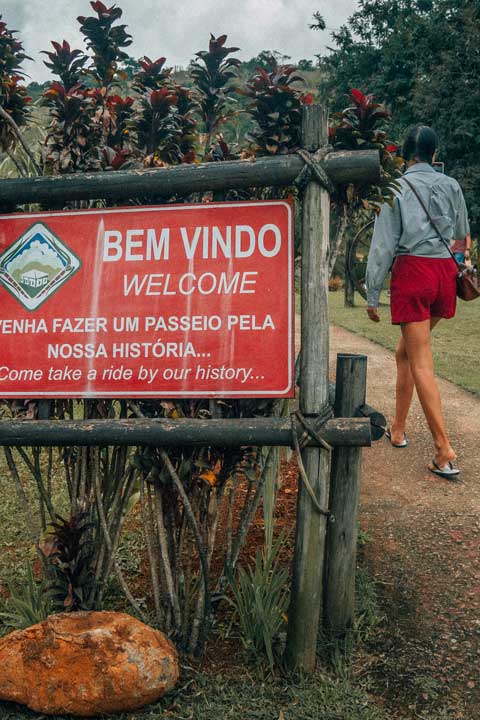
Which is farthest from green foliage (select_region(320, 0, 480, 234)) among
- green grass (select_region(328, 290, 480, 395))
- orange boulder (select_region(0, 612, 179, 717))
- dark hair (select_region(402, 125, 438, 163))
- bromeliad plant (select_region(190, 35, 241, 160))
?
orange boulder (select_region(0, 612, 179, 717))

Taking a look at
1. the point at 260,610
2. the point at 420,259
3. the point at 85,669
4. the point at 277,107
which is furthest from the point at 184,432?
the point at 420,259

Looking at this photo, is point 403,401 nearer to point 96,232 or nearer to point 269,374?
point 269,374

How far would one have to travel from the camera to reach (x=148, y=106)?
104 inches

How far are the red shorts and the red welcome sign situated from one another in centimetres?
177

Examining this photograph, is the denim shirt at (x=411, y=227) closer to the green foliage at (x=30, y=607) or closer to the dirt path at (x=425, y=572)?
the dirt path at (x=425, y=572)

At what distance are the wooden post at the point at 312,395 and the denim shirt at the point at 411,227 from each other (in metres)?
1.67

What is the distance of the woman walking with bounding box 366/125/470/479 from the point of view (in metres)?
3.91

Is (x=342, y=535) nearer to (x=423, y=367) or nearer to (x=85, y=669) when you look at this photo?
(x=85, y=669)

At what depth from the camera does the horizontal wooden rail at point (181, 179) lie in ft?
7.48

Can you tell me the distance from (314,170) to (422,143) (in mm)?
2040

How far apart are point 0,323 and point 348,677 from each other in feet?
5.83

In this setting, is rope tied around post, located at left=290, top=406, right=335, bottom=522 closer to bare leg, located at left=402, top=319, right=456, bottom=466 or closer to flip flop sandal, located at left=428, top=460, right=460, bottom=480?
bare leg, located at left=402, top=319, right=456, bottom=466

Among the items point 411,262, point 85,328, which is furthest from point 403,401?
point 85,328

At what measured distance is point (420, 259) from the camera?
394 cm
